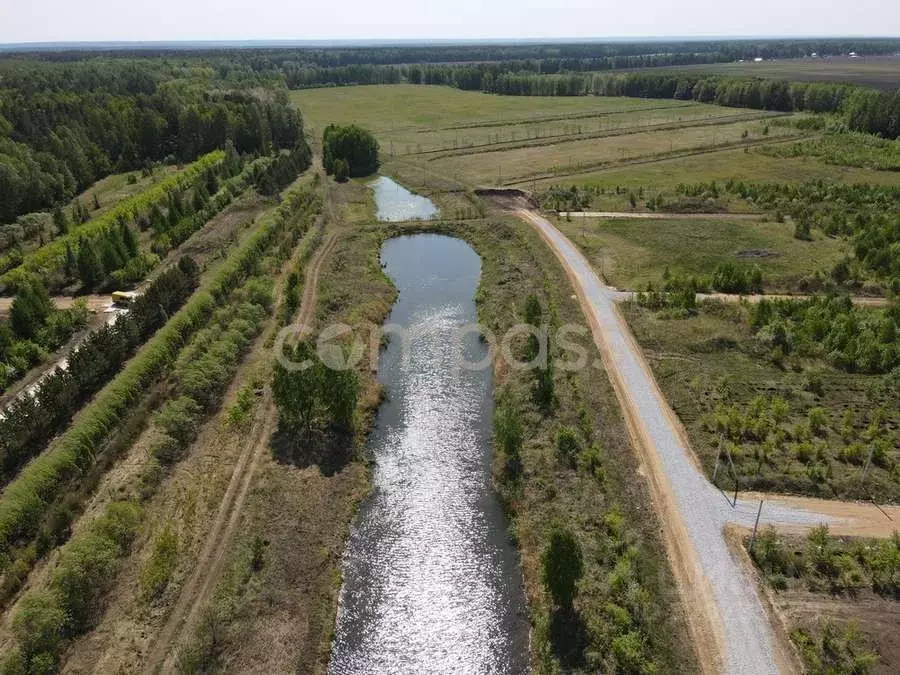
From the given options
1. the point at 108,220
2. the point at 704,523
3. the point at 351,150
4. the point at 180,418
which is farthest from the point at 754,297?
the point at 351,150

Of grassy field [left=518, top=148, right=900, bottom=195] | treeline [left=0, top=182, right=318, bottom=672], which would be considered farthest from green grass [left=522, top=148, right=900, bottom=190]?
treeline [left=0, top=182, right=318, bottom=672]

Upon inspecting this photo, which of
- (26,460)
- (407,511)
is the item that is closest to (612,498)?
(407,511)

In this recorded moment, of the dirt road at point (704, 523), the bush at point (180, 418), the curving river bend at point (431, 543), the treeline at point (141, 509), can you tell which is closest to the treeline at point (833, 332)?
the dirt road at point (704, 523)

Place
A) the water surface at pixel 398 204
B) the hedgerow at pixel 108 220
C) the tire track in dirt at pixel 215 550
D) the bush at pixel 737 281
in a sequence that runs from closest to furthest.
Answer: the tire track in dirt at pixel 215 550 → the bush at pixel 737 281 → the hedgerow at pixel 108 220 → the water surface at pixel 398 204

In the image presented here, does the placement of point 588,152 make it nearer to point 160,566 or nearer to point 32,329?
point 32,329

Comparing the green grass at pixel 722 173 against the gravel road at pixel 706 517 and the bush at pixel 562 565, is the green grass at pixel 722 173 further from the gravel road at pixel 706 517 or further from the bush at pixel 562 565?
the bush at pixel 562 565

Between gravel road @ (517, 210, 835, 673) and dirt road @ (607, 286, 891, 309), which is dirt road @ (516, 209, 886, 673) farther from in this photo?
dirt road @ (607, 286, 891, 309)

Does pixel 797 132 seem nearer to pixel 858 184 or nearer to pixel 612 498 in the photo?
pixel 858 184
